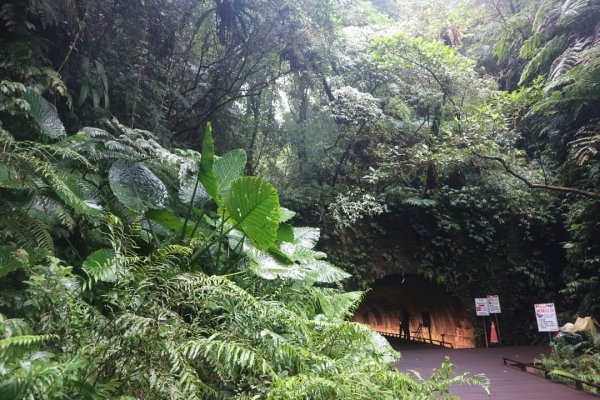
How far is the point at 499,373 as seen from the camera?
4.96 metres

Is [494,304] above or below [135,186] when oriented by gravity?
below

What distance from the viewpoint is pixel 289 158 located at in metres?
8.12

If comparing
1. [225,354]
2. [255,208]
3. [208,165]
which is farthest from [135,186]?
[225,354]

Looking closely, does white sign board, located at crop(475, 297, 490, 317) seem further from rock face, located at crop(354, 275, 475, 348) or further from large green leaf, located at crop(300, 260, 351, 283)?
large green leaf, located at crop(300, 260, 351, 283)

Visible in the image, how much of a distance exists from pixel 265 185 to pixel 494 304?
6730 mm

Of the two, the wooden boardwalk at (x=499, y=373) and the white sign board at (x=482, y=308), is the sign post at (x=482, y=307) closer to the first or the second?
the white sign board at (x=482, y=308)

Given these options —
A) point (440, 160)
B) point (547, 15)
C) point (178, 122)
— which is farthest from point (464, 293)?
point (178, 122)

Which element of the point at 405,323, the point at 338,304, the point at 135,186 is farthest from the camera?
the point at 405,323

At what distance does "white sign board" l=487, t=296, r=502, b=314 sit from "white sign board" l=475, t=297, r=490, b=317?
67 mm

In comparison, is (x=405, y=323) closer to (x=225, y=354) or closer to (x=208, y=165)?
(x=208, y=165)

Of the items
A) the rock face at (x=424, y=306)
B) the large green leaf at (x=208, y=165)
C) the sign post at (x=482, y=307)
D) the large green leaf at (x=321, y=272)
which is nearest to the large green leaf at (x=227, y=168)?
the large green leaf at (x=208, y=165)

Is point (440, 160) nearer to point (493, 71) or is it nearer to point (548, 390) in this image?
point (548, 390)

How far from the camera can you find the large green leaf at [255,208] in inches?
95.0

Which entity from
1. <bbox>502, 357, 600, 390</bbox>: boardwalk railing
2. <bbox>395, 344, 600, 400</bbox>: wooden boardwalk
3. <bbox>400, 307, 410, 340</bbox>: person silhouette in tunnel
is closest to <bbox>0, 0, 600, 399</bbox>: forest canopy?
<bbox>395, 344, 600, 400</bbox>: wooden boardwalk
